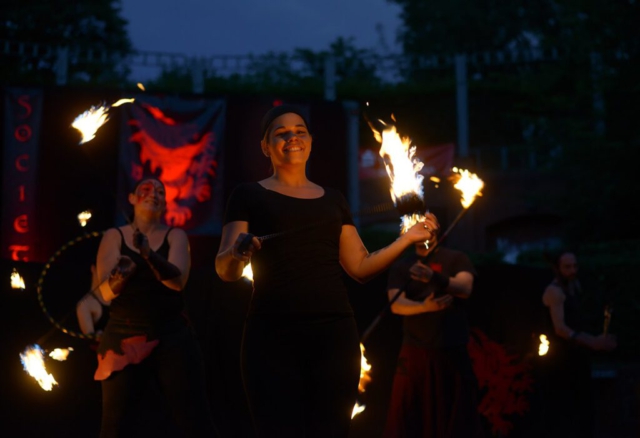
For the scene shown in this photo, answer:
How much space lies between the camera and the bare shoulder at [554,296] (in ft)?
23.4

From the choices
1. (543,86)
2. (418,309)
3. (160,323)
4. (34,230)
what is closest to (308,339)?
(160,323)

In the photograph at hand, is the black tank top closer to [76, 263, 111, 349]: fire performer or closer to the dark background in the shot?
the dark background

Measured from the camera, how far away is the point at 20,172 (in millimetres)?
13055

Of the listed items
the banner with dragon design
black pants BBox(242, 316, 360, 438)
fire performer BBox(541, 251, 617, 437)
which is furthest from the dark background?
the banner with dragon design

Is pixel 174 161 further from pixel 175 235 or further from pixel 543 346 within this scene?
pixel 175 235

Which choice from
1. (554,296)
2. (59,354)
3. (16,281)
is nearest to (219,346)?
(59,354)

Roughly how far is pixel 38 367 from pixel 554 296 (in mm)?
4520

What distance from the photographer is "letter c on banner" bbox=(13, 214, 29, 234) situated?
1287 cm

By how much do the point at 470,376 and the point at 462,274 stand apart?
782 mm

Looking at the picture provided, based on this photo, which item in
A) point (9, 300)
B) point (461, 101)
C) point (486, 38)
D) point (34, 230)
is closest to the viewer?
point (9, 300)

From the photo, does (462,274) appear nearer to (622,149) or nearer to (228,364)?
(228,364)

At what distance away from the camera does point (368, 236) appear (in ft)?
54.8

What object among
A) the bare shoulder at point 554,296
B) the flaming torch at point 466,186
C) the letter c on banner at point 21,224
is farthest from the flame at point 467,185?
the letter c on banner at point 21,224

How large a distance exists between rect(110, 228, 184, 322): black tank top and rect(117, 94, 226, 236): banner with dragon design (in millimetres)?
8429
